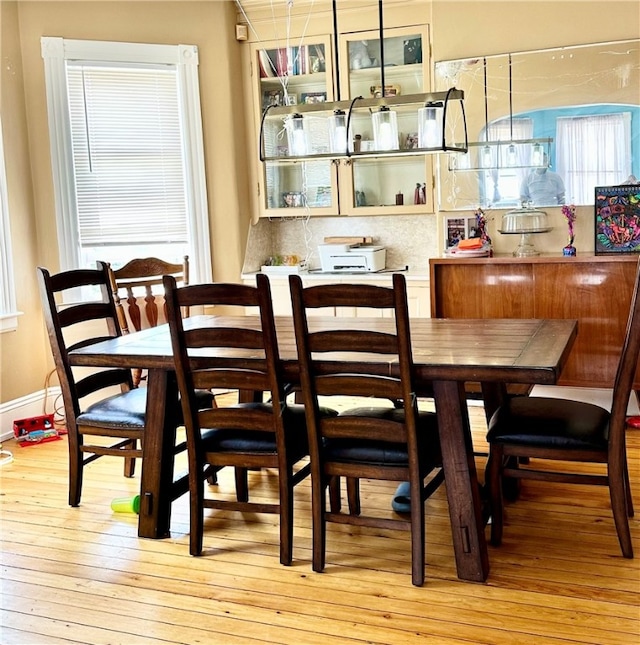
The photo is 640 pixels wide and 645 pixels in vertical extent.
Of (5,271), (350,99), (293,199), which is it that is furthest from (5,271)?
(350,99)

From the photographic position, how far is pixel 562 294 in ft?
15.6

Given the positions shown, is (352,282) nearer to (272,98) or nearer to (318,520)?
(272,98)

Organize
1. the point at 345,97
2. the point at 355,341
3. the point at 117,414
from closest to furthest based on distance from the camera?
the point at 355,341 → the point at 117,414 → the point at 345,97

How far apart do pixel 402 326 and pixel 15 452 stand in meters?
2.91

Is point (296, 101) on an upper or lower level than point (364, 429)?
upper

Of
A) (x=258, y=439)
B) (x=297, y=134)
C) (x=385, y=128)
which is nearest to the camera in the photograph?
(x=258, y=439)

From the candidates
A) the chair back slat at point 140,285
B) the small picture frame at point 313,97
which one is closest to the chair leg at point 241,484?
the chair back slat at point 140,285

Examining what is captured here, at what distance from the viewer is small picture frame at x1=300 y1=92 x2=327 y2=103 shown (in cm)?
577

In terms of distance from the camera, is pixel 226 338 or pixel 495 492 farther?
pixel 495 492

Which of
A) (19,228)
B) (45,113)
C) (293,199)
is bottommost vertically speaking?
(19,228)

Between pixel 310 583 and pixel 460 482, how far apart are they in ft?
2.11

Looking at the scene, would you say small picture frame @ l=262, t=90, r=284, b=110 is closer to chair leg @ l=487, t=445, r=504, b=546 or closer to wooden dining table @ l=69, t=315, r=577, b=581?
wooden dining table @ l=69, t=315, r=577, b=581

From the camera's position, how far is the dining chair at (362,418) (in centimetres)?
276

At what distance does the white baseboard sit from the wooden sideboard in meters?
2.53
